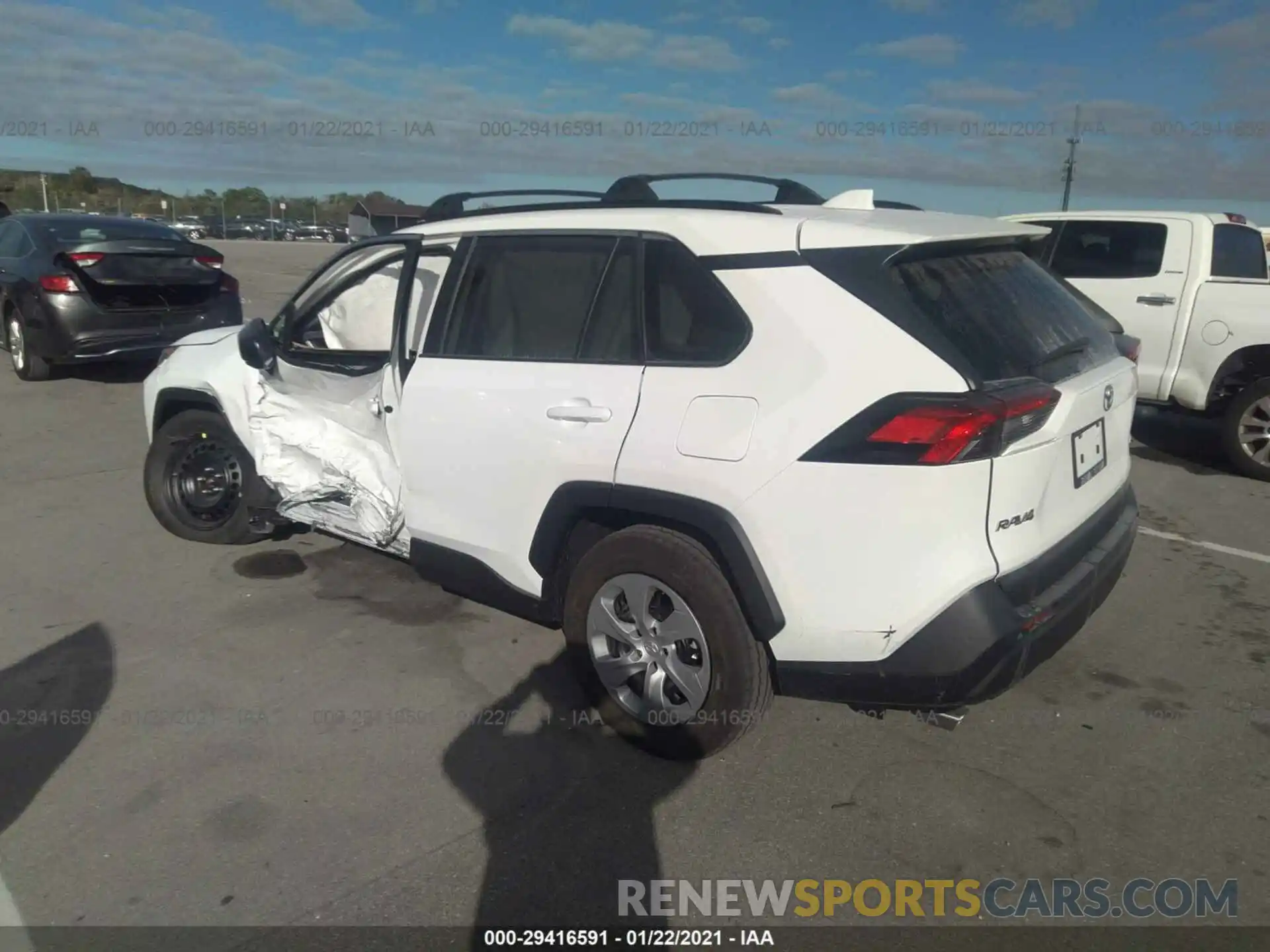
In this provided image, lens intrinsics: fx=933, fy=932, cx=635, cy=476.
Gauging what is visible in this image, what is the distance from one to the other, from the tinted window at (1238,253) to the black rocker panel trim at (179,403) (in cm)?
768

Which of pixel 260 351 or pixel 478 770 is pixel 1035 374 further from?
pixel 260 351

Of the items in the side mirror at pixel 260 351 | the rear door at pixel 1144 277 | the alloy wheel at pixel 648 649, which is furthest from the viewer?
the rear door at pixel 1144 277

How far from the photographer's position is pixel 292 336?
183 inches

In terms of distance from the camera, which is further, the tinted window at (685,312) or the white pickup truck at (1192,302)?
the white pickup truck at (1192,302)

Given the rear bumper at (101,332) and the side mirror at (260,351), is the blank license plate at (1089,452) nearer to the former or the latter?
the side mirror at (260,351)

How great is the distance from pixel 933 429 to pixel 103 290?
29.5 feet

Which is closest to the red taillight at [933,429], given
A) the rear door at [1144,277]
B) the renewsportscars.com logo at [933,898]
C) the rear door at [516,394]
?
the rear door at [516,394]

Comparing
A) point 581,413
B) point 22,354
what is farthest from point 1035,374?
point 22,354

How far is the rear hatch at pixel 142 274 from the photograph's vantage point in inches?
354

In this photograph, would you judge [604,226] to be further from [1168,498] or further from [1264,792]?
[1168,498]

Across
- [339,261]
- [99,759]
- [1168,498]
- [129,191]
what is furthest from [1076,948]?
[129,191]

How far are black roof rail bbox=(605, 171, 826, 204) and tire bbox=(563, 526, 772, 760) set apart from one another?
1.39 m

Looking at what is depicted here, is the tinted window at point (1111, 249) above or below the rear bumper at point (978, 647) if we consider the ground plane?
above

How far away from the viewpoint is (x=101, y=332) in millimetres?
9062
